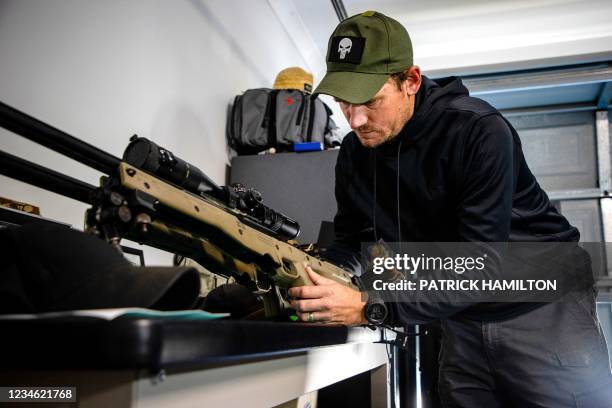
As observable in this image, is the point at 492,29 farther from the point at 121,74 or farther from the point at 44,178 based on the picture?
the point at 44,178

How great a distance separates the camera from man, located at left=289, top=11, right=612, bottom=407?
125cm

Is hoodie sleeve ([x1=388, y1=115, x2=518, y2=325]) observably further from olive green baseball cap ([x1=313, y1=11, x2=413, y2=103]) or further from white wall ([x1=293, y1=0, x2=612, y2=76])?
white wall ([x1=293, y1=0, x2=612, y2=76])

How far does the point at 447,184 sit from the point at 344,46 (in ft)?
1.43

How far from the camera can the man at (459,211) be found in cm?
125

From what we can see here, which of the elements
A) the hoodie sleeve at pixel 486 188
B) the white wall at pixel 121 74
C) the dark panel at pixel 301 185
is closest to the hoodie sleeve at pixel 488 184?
the hoodie sleeve at pixel 486 188

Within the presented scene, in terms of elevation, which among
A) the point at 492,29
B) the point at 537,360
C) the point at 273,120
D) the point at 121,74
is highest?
the point at 492,29

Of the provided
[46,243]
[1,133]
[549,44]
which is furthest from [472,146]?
[549,44]

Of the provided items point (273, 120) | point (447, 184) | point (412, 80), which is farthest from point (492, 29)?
point (447, 184)

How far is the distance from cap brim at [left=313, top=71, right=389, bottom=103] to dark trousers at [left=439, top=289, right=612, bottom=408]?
25.1 inches

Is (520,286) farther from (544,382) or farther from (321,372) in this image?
(321,372)

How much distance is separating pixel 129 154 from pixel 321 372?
580 mm

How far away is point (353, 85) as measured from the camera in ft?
4.21

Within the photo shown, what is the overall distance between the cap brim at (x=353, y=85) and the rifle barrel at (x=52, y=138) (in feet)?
1.94

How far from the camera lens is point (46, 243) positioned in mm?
600
